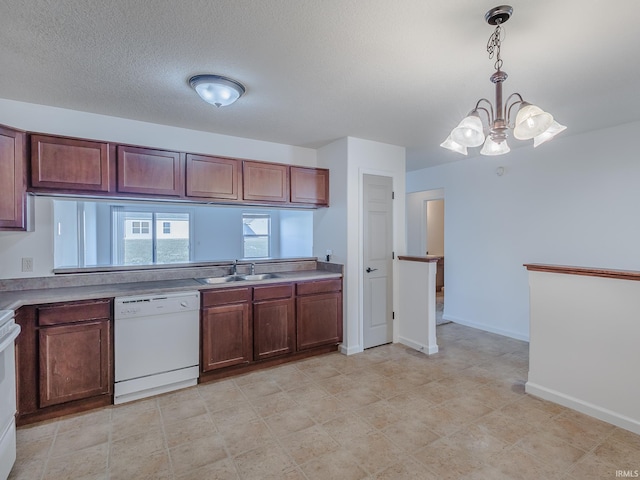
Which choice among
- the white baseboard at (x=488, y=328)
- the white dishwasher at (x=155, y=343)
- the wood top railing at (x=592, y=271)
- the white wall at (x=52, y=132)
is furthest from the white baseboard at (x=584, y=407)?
the white wall at (x=52, y=132)

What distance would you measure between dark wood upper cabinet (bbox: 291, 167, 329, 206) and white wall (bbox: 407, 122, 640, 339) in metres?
2.26

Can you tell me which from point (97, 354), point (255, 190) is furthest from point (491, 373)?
point (97, 354)

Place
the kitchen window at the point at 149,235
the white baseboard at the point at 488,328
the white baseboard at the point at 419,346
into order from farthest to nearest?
the kitchen window at the point at 149,235, the white baseboard at the point at 488,328, the white baseboard at the point at 419,346

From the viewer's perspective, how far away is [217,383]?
3016 mm

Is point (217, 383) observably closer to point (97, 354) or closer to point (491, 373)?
point (97, 354)

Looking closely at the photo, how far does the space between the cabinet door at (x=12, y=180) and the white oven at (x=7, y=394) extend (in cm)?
90

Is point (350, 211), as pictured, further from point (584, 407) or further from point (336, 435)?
point (584, 407)

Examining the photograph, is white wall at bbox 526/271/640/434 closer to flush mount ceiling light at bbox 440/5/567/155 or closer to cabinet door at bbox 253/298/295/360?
flush mount ceiling light at bbox 440/5/567/155

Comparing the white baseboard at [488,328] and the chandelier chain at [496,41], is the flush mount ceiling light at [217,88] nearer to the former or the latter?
the chandelier chain at [496,41]

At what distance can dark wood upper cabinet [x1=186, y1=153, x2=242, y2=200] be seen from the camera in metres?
3.19

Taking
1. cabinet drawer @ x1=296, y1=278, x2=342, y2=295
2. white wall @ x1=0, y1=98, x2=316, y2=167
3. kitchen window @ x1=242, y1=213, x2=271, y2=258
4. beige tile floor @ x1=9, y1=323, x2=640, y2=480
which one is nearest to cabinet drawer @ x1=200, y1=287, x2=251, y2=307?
cabinet drawer @ x1=296, y1=278, x2=342, y2=295

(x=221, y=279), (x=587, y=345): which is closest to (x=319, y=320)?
(x=221, y=279)

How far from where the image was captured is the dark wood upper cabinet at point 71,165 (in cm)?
256

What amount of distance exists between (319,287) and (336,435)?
5.44 feet
